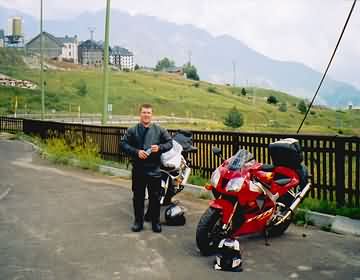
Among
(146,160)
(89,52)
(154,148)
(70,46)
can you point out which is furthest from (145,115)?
(89,52)

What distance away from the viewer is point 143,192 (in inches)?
293

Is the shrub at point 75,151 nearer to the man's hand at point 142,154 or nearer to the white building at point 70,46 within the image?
the man's hand at point 142,154

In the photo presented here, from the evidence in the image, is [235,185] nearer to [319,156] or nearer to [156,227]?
[156,227]

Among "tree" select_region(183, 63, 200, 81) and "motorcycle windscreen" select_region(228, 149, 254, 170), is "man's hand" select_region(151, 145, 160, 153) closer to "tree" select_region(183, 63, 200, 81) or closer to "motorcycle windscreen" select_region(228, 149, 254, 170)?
"motorcycle windscreen" select_region(228, 149, 254, 170)

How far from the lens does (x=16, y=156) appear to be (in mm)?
18734

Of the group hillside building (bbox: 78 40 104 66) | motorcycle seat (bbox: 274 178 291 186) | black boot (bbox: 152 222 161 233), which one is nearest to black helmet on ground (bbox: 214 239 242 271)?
motorcycle seat (bbox: 274 178 291 186)

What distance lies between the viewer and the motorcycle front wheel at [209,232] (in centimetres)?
610

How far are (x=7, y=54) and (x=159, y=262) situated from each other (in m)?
138

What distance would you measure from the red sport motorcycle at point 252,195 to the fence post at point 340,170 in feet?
4.04

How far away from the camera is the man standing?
7.32 m

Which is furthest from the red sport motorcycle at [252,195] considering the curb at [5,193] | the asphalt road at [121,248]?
the curb at [5,193]

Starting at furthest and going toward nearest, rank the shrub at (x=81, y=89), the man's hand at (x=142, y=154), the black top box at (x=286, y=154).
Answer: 1. the shrub at (x=81, y=89)
2. the man's hand at (x=142, y=154)
3. the black top box at (x=286, y=154)

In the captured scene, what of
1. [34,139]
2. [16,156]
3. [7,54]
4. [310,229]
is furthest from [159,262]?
[7,54]

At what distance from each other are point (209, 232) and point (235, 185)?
67 cm
